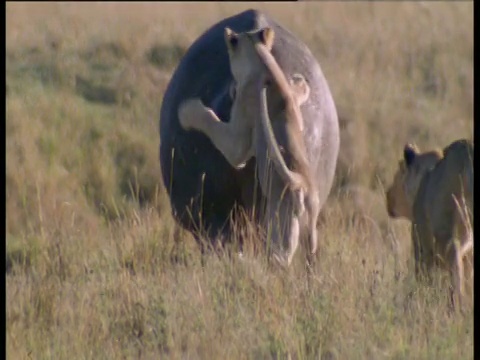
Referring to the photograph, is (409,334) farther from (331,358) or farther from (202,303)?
(202,303)

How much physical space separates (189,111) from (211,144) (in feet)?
0.79

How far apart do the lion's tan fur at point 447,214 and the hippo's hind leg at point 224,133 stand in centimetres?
89

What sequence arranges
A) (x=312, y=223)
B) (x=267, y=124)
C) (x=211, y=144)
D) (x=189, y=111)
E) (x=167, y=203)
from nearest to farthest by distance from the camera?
(x=267, y=124)
(x=312, y=223)
(x=189, y=111)
(x=211, y=144)
(x=167, y=203)

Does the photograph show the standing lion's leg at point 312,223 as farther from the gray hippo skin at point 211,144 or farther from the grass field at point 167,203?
the gray hippo skin at point 211,144

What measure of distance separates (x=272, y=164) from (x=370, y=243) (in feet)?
6.14

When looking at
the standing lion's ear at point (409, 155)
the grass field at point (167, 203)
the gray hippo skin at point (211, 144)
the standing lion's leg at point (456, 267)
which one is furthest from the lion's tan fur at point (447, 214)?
the gray hippo skin at point (211, 144)

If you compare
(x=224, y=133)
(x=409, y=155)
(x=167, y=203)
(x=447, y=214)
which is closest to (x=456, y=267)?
(x=447, y=214)

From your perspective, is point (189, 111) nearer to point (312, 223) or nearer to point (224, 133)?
point (224, 133)

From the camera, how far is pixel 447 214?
6.71 meters

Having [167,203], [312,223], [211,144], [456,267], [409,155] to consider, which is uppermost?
[211,144]

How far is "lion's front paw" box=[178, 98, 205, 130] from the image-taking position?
23.6ft

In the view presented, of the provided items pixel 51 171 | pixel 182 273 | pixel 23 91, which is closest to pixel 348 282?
pixel 182 273

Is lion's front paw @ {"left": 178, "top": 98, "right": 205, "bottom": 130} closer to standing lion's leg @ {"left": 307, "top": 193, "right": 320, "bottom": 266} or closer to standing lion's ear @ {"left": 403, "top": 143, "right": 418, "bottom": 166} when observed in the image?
standing lion's leg @ {"left": 307, "top": 193, "right": 320, "bottom": 266}

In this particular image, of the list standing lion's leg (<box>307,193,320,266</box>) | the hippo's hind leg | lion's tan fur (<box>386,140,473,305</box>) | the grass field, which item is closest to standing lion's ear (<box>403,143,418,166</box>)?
lion's tan fur (<box>386,140,473,305</box>)
